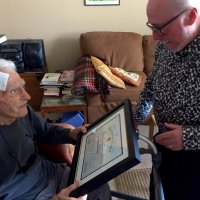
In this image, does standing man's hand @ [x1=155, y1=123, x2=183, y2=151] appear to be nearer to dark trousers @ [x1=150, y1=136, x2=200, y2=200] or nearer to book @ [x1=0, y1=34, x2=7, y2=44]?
dark trousers @ [x1=150, y1=136, x2=200, y2=200]

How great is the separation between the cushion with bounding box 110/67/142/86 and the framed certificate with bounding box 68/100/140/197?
1.68 metres

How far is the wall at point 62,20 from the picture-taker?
352 centimetres

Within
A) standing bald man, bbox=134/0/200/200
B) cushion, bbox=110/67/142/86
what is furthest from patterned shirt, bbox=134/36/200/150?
cushion, bbox=110/67/142/86

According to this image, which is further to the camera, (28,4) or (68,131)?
(28,4)

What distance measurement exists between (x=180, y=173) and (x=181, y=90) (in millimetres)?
399

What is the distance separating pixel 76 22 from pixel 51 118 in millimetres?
1285

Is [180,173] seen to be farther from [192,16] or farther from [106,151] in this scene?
[192,16]

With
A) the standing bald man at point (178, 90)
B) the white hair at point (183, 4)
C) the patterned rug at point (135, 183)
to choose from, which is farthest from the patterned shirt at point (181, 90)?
the patterned rug at point (135, 183)

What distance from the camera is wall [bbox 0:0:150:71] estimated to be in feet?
11.5

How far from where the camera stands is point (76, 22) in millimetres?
3629

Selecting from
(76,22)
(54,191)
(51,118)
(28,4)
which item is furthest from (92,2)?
(54,191)

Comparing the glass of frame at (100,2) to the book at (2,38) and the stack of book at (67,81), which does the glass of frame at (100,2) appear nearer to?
the stack of book at (67,81)

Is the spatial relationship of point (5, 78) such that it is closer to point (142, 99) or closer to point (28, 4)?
point (142, 99)

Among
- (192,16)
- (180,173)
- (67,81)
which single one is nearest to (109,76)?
(67,81)
